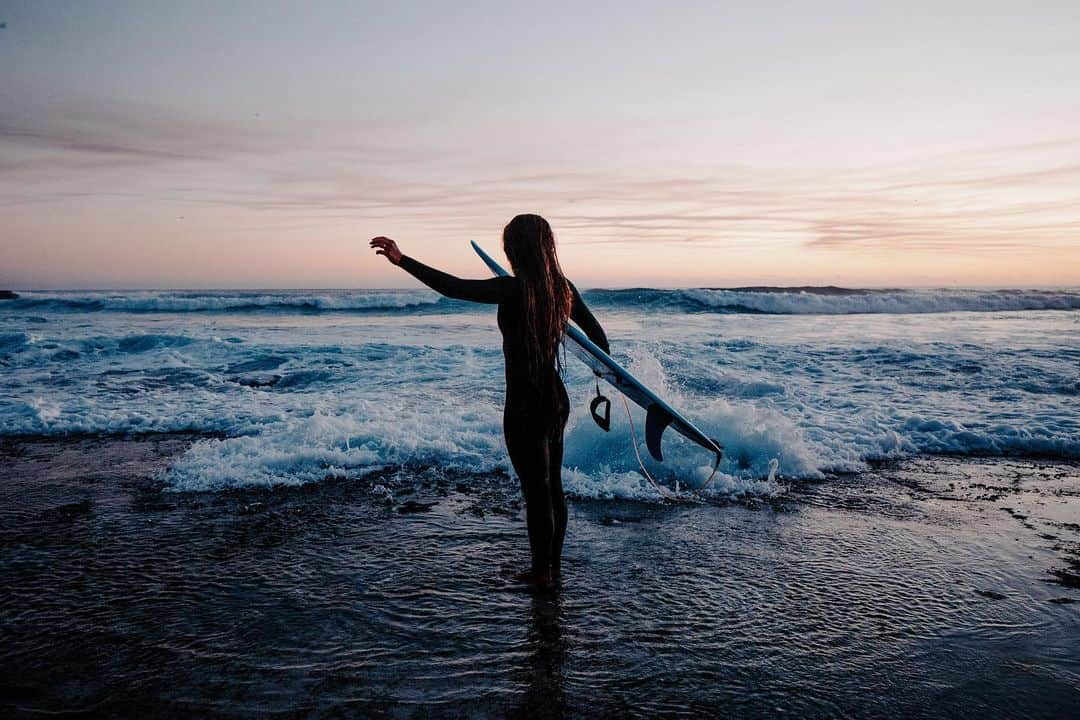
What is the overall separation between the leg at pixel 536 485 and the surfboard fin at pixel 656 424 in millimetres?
910

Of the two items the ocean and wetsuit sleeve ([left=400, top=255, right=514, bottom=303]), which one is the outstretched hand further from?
the ocean

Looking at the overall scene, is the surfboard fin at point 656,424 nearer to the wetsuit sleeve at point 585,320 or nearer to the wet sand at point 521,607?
the wetsuit sleeve at point 585,320

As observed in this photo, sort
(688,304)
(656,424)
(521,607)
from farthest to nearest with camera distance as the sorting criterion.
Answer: (688,304)
(656,424)
(521,607)

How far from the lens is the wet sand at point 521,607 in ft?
8.77

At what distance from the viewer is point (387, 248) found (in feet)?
10.00

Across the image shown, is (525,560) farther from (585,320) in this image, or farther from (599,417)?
(585,320)

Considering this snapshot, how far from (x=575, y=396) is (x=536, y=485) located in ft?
18.1

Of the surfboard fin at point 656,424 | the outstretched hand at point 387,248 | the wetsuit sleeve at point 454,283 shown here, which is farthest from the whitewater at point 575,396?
the outstretched hand at point 387,248

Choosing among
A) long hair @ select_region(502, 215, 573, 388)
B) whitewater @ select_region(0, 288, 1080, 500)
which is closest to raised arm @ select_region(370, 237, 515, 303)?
long hair @ select_region(502, 215, 573, 388)

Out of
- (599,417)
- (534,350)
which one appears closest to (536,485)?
(599,417)

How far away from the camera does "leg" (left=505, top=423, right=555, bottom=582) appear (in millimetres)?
3432

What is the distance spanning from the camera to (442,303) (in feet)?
119

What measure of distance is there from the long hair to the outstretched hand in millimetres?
542

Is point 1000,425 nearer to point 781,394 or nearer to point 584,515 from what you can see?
point 781,394
